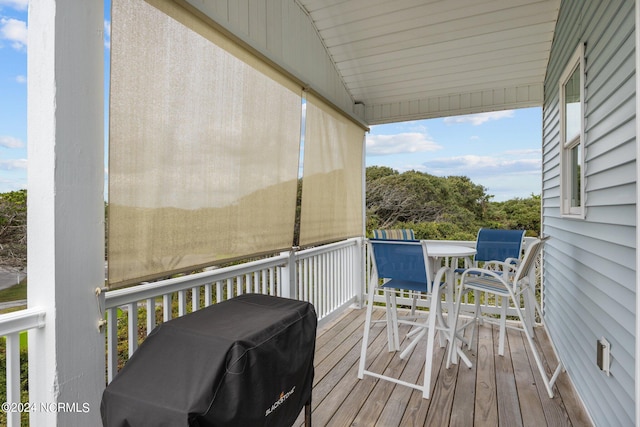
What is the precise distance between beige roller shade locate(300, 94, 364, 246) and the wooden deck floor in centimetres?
115

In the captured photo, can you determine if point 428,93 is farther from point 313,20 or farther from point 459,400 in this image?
point 459,400

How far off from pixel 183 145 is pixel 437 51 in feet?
9.99

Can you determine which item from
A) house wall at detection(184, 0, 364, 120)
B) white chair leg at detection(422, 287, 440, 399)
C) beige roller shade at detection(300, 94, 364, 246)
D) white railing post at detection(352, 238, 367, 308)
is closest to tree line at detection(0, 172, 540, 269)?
white railing post at detection(352, 238, 367, 308)

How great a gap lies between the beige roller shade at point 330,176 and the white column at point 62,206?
6.62 feet

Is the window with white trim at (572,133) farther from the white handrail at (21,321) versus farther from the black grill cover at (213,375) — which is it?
the white handrail at (21,321)

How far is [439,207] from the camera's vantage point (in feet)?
29.9

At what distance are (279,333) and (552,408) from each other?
213cm

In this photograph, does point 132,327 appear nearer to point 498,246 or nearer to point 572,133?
point 572,133

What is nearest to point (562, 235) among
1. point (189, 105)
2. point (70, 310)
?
point (189, 105)

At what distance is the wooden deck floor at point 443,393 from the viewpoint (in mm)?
2217

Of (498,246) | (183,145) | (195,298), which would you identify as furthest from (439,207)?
(183,145)

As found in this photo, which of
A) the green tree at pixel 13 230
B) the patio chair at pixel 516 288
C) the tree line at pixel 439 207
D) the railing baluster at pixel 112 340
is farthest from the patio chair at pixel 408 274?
the tree line at pixel 439 207

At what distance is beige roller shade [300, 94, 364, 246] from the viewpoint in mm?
3350

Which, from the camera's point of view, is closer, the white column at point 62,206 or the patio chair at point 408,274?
the white column at point 62,206
